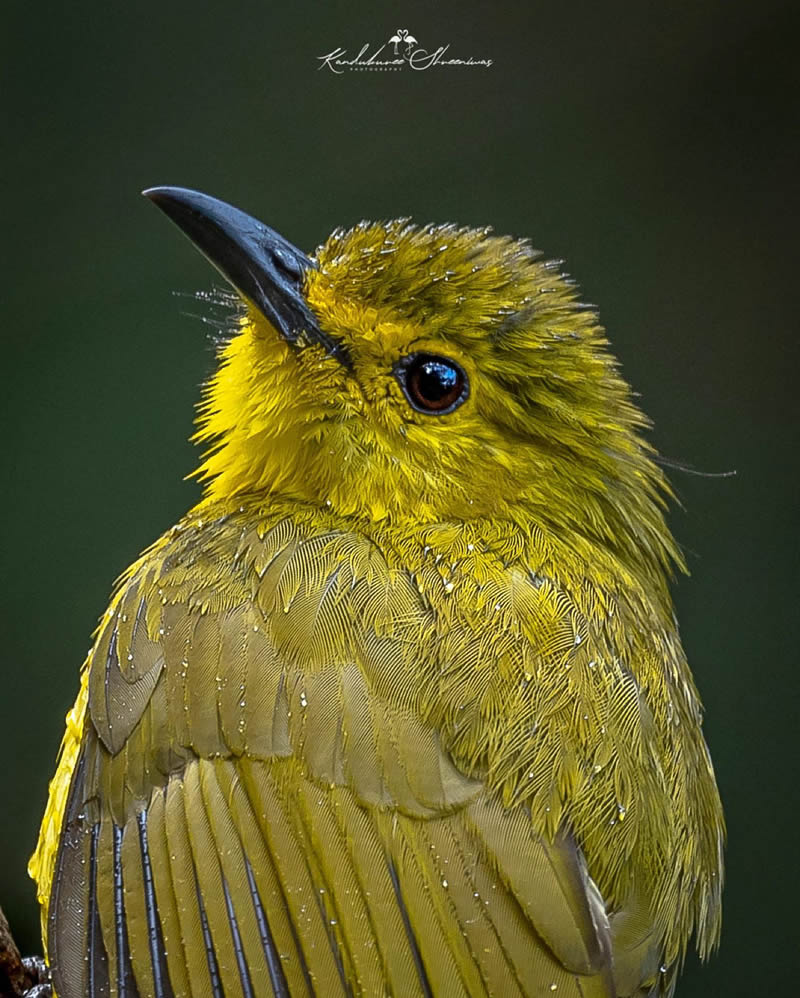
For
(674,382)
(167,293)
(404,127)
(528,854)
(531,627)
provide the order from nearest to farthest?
(528,854) < (531,627) < (404,127) < (167,293) < (674,382)

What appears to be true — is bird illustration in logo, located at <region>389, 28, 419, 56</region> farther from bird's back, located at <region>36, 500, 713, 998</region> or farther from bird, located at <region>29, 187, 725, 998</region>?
bird's back, located at <region>36, 500, 713, 998</region>

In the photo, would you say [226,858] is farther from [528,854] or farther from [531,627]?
[531,627]

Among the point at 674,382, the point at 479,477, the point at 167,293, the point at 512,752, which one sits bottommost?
the point at 512,752

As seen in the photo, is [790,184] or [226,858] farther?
[790,184]

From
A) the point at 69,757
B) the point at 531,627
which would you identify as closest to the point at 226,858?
the point at 69,757

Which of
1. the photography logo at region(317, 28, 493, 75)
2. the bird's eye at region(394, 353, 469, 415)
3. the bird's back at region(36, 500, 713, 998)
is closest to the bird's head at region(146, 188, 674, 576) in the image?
the bird's eye at region(394, 353, 469, 415)

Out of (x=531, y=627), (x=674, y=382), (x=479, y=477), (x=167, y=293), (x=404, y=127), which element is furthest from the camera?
(x=674, y=382)
